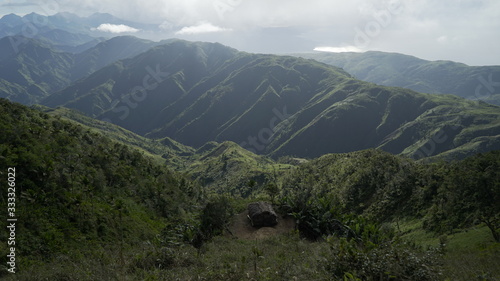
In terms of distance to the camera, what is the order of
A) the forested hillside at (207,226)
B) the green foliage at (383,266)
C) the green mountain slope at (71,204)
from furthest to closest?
the green mountain slope at (71,204) → the forested hillside at (207,226) → the green foliage at (383,266)

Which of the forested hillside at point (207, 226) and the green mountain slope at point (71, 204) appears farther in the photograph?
the green mountain slope at point (71, 204)

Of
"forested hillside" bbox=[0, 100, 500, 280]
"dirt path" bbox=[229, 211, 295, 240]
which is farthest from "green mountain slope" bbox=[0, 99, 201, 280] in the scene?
"dirt path" bbox=[229, 211, 295, 240]

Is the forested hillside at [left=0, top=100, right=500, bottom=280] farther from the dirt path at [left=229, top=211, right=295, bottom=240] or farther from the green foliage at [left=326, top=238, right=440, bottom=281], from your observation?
the dirt path at [left=229, top=211, right=295, bottom=240]

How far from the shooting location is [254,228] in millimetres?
29594

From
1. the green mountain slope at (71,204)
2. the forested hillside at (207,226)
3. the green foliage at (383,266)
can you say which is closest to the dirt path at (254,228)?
the forested hillside at (207,226)

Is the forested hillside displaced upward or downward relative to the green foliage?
downward

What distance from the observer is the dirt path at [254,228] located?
27828mm

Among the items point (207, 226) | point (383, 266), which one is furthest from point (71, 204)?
point (383, 266)

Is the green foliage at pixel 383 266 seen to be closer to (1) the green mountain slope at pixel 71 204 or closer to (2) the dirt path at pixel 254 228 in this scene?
(1) the green mountain slope at pixel 71 204

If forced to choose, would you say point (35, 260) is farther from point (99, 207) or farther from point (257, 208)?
point (257, 208)

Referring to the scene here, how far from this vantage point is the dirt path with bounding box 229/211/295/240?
27.8 meters

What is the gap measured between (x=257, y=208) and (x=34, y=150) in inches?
985

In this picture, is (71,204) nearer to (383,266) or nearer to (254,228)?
(254,228)

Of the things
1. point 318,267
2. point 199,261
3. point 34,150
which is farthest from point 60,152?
point 318,267
